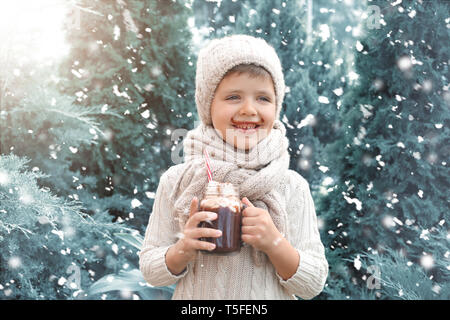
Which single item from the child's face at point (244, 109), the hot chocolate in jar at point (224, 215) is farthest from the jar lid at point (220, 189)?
the child's face at point (244, 109)

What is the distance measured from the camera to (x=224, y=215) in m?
0.91

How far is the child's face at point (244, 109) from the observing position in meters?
1.04

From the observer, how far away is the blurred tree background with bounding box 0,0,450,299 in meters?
2.13

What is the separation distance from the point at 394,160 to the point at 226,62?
59.1 inches

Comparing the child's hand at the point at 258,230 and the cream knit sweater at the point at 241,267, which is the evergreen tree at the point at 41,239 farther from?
the child's hand at the point at 258,230

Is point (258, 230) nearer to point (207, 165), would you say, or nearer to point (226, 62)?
point (207, 165)

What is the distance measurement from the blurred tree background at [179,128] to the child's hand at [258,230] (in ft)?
4.65

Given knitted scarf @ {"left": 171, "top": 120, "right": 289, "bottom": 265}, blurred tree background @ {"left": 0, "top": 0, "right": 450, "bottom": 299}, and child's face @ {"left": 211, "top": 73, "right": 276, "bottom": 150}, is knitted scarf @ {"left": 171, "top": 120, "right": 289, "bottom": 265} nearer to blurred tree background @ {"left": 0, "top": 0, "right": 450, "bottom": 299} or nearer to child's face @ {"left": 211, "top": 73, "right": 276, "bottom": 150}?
child's face @ {"left": 211, "top": 73, "right": 276, "bottom": 150}

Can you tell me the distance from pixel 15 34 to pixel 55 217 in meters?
0.94

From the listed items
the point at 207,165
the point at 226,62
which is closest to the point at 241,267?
the point at 207,165

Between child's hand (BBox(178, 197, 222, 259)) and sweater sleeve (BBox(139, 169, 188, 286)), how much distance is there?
117 mm

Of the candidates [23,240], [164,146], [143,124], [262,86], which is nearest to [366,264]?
[164,146]
